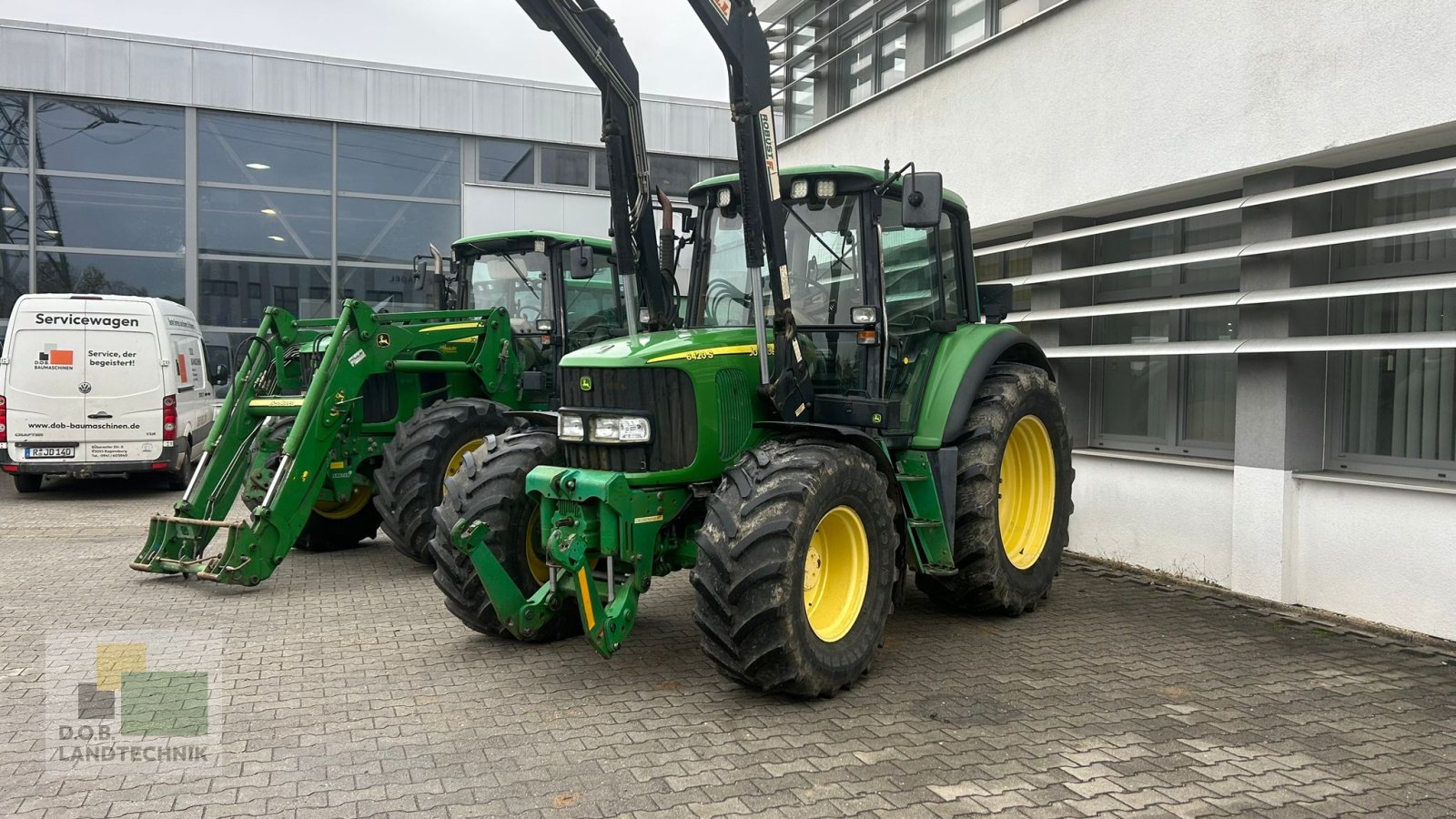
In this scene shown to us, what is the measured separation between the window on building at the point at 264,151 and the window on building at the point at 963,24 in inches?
475

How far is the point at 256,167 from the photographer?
1766 cm

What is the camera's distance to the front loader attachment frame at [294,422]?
716 cm

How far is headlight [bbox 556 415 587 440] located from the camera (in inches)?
209

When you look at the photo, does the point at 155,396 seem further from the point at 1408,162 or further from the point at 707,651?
the point at 1408,162

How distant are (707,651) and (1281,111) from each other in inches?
192

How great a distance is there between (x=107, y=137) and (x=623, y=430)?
51.8ft

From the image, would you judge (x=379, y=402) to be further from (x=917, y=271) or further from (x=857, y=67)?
(x=857, y=67)

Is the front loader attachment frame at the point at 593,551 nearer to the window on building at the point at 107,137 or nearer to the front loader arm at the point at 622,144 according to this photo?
the front loader arm at the point at 622,144

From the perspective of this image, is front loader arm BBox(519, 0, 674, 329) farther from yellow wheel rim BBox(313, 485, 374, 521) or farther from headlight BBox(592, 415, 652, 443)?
yellow wheel rim BBox(313, 485, 374, 521)

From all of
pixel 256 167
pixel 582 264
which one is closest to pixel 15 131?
pixel 256 167

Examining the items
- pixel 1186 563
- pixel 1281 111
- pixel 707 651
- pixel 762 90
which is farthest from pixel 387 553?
pixel 1281 111

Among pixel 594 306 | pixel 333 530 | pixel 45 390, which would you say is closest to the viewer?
pixel 333 530

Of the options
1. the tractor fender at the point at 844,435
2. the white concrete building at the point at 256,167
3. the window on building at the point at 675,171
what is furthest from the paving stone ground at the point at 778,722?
the window on building at the point at 675,171

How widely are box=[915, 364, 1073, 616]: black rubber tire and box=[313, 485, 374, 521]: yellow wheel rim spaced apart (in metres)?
5.04
